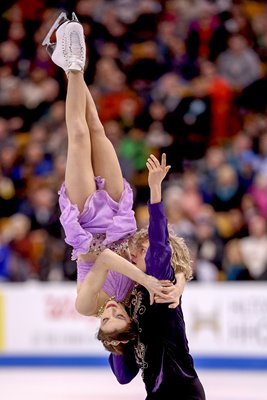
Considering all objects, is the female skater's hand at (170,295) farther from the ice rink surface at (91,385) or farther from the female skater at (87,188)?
the ice rink surface at (91,385)

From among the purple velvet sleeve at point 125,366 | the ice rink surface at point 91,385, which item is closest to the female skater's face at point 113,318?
the purple velvet sleeve at point 125,366

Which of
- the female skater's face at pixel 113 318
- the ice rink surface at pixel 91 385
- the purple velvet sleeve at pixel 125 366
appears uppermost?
the female skater's face at pixel 113 318

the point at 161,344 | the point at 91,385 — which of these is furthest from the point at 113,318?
the point at 91,385

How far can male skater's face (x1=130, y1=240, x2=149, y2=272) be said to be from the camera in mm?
5305

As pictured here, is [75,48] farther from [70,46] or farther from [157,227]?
[157,227]

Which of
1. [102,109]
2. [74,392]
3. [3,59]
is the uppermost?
[3,59]

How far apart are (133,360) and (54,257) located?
461cm

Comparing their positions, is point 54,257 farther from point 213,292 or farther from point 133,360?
point 133,360

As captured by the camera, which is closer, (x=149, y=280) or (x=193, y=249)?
(x=149, y=280)

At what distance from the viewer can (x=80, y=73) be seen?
5.60m

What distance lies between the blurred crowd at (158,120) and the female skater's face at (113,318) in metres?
4.20

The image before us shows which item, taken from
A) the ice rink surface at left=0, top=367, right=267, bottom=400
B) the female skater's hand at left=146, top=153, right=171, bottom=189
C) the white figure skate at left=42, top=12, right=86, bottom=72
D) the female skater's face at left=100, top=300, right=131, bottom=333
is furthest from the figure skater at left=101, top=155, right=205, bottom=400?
the ice rink surface at left=0, top=367, right=267, bottom=400

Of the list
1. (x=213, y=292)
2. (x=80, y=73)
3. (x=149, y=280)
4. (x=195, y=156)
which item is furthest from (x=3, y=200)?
(x=149, y=280)

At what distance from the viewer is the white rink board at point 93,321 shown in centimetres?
928
